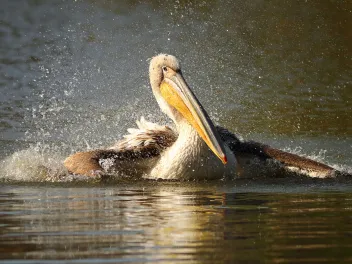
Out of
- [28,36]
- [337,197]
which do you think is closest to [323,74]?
[28,36]

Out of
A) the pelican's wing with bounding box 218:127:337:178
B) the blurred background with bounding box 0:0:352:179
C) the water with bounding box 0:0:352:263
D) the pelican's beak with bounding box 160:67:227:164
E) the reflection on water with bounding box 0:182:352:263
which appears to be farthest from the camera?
the blurred background with bounding box 0:0:352:179

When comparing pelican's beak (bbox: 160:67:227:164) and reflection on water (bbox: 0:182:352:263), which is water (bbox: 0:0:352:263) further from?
pelican's beak (bbox: 160:67:227:164)

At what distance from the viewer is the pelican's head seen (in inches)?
321

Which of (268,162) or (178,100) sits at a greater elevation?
(178,100)

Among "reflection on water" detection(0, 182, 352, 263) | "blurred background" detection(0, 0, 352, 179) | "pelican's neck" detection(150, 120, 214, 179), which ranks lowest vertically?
"reflection on water" detection(0, 182, 352, 263)

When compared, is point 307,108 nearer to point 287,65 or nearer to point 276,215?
point 287,65

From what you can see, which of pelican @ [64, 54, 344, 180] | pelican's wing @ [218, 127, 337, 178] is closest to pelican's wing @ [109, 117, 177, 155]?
pelican @ [64, 54, 344, 180]

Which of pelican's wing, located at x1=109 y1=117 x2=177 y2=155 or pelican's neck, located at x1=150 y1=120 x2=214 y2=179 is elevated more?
pelican's wing, located at x1=109 y1=117 x2=177 y2=155

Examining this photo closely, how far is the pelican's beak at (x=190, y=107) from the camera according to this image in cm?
808

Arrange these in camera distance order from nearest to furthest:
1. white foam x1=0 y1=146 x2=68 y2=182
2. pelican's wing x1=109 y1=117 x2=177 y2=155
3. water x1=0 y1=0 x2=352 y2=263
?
water x1=0 y1=0 x2=352 y2=263
white foam x1=0 y1=146 x2=68 y2=182
pelican's wing x1=109 y1=117 x2=177 y2=155

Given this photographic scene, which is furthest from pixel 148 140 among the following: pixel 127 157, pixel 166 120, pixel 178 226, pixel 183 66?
pixel 183 66

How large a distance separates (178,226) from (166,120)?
27.4 feet

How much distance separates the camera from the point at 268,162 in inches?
349

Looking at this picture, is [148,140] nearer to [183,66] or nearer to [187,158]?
[187,158]
